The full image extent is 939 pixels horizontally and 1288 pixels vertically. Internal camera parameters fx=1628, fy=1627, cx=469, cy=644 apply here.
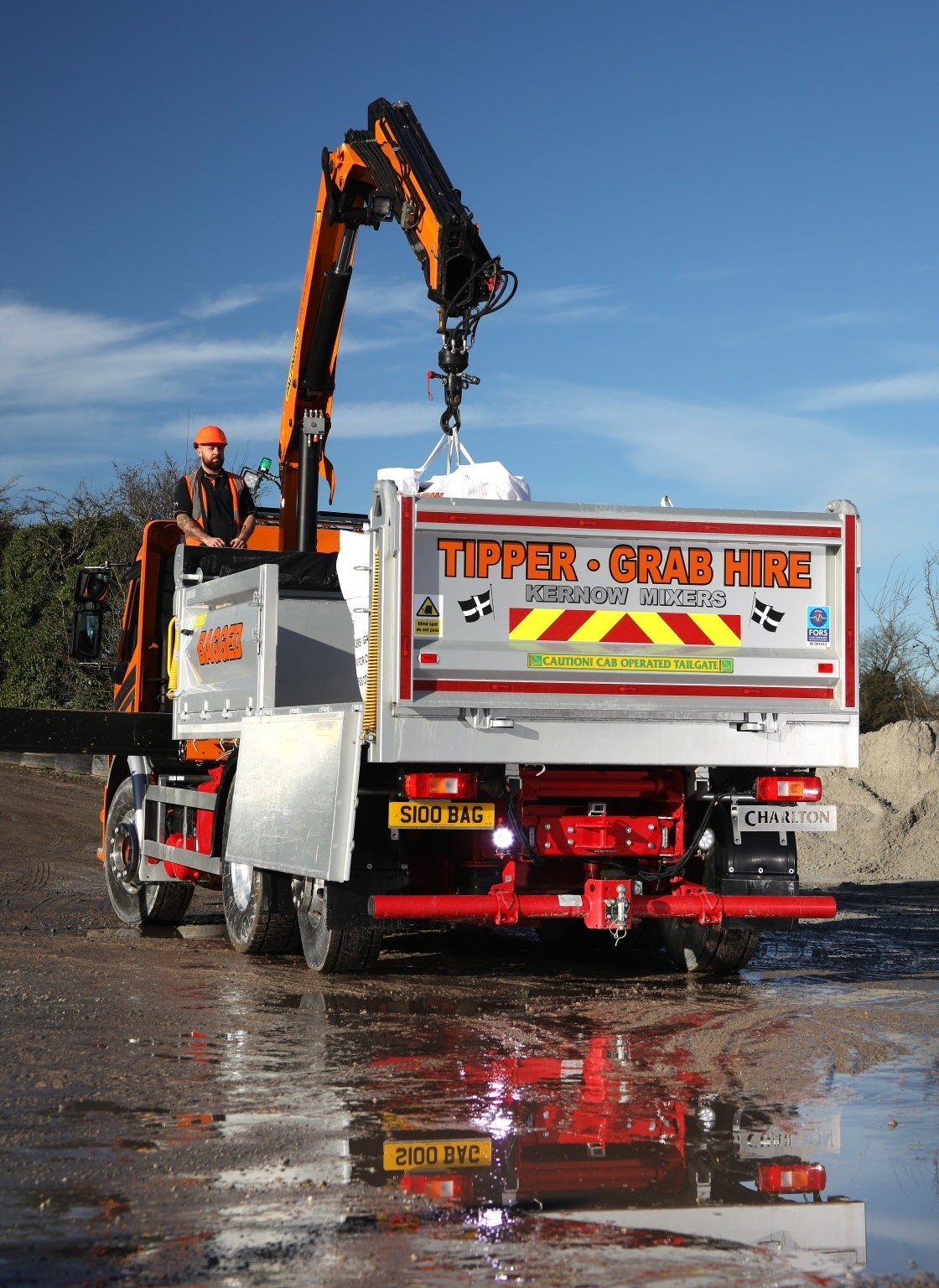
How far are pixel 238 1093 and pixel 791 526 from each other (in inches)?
177

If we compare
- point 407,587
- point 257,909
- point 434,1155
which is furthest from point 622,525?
point 434,1155

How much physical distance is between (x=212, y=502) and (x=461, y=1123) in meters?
7.72

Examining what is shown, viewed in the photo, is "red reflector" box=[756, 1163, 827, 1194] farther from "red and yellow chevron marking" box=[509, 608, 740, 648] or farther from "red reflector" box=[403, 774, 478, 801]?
"red and yellow chevron marking" box=[509, 608, 740, 648]

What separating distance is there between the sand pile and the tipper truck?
951 centimetres

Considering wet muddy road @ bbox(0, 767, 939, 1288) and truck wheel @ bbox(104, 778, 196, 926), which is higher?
truck wheel @ bbox(104, 778, 196, 926)

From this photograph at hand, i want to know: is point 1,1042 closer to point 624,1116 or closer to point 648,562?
point 624,1116

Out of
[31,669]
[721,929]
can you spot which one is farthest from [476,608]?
[31,669]

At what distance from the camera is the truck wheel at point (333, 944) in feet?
29.9

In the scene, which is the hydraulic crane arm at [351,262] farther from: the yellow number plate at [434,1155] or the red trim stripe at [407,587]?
the yellow number plate at [434,1155]

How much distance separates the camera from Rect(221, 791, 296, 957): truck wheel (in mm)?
9836

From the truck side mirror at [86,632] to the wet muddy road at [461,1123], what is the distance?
3.35 meters

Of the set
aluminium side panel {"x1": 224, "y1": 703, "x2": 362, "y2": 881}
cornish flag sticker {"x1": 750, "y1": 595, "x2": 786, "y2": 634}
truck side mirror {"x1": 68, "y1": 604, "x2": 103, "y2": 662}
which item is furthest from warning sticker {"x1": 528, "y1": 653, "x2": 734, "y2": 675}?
truck side mirror {"x1": 68, "y1": 604, "x2": 103, "y2": 662}

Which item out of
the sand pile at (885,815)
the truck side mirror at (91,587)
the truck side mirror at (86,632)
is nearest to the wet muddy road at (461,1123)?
the truck side mirror at (86,632)

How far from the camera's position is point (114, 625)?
1055 inches
